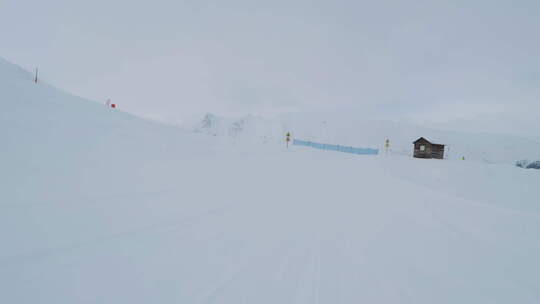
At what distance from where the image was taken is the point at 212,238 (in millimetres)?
3162

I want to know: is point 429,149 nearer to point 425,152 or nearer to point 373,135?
point 425,152

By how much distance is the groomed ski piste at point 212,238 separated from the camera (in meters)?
2.19

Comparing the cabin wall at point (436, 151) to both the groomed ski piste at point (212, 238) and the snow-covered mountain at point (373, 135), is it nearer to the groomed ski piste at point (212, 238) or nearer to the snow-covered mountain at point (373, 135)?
the groomed ski piste at point (212, 238)

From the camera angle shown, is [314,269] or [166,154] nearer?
[314,269]

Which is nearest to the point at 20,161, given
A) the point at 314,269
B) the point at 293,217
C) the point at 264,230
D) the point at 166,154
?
the point at 166,154

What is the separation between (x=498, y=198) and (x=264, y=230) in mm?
10775

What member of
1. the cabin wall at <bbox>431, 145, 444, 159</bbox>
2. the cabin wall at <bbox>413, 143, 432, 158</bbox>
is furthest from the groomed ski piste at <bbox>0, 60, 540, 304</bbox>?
the cabin wall at <bbox>431, 145, 444, 159</bbox>

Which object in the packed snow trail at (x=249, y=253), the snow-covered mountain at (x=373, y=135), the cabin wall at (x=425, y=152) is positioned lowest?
the packed snow trail at (x=249, y=253)

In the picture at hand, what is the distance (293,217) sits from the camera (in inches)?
167

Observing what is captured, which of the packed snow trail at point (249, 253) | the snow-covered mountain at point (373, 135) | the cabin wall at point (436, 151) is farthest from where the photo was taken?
the snow-covered mountain at point (373, 135)

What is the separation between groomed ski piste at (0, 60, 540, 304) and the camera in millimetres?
2191

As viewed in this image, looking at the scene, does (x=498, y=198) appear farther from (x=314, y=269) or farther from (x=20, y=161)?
(x=20, y=161)

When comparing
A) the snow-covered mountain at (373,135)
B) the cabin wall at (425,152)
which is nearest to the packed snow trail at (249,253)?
the cabin wall at (425,152)

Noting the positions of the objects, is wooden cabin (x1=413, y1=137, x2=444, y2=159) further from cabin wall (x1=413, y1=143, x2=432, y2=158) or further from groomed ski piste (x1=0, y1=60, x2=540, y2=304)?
groomed ski piste (x1=0, y1=60, x2=540, y2=304)
